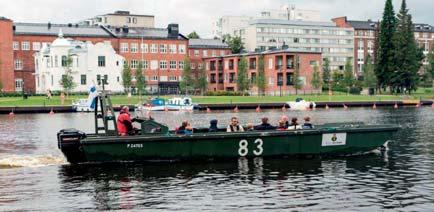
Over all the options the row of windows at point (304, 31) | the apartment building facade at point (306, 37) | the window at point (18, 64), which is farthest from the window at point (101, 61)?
the row of windows at point (304, 31)

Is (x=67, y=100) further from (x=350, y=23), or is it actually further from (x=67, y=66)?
(x=350, y=23)

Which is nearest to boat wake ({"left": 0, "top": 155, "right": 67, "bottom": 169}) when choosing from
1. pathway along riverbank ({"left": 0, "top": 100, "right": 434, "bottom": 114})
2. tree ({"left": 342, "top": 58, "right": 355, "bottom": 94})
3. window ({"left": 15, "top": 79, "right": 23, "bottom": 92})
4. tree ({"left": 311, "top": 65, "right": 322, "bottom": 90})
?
A: pathway along riverbank ({"left": 0, "top": 100, "right": 434, "bottom": 114})

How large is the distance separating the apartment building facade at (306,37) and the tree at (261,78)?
153ft

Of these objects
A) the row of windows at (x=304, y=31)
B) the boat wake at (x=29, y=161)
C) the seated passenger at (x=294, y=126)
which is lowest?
the boat wake at (x=29, y=161)

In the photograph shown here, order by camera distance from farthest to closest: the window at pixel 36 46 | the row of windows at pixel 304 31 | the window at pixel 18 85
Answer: the row of windows at pixel 304 31 → the window at pixel 36 46 → the window at pixel 18 85

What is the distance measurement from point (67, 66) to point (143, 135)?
89009mm

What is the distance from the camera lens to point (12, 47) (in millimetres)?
129750

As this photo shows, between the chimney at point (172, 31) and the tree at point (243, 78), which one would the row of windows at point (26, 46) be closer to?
the chimney at point (172, 31)

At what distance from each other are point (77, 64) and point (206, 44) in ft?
140

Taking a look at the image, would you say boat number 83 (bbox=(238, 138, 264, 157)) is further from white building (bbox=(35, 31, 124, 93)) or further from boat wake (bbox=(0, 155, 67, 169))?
white building (bbox=(35, 31, 124, 93))

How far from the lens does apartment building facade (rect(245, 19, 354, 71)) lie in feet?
580

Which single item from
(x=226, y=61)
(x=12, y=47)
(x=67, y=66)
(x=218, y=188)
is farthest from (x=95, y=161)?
(x=226, y=61)

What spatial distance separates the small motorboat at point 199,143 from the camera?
87.2 ft

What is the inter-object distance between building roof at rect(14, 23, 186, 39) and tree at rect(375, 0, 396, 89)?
4742 cm
